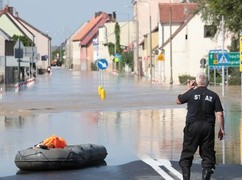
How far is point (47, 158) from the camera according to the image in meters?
14.1

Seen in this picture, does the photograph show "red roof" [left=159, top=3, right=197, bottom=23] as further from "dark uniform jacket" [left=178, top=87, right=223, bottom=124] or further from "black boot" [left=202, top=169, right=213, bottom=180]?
"black boot" [left=202, top=169, right=213, bottom=180]

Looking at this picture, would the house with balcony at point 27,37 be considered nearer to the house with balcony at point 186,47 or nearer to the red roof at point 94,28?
the red roof at point 94,28

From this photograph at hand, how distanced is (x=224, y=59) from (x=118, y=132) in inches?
695

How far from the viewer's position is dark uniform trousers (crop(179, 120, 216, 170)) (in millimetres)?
11523

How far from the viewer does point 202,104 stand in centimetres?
1152

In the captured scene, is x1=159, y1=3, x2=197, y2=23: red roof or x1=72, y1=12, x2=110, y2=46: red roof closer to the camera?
x1=159, y1=3, x2=197, y2=23: red roof

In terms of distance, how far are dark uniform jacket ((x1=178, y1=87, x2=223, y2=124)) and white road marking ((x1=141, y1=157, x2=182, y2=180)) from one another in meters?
1.49

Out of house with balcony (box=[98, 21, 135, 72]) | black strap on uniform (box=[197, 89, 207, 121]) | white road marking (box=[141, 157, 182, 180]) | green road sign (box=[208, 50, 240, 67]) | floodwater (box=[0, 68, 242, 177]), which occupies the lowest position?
floodwater (box=[0, 68, 242, 177])

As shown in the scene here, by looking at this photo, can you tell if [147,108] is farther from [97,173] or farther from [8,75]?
[8,75]

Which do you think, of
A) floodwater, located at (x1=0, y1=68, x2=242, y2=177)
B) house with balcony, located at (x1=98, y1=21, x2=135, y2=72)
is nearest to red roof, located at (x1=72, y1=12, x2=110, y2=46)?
house with balcony, located at (x1=98, y1=21, x2=135, y2=72)

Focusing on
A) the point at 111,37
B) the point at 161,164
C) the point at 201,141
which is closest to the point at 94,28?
the point at 111,37

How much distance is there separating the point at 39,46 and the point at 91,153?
558ft

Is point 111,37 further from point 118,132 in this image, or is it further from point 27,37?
point 118,132

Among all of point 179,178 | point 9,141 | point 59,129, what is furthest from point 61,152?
point 59,129
